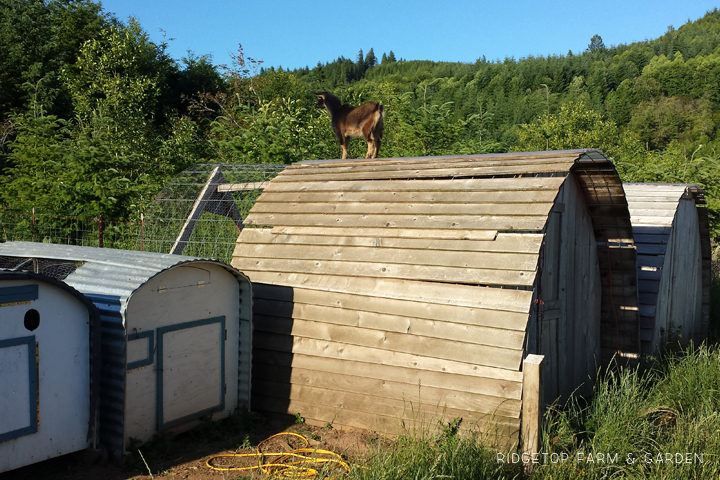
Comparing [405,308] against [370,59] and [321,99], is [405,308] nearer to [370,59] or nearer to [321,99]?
[321,99]

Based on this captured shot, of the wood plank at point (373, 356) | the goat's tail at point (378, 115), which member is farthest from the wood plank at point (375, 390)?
the goat's tail at point (378, 115)

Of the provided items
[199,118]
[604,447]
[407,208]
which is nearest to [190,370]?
[407,208]

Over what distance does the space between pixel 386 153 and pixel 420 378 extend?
37.4ft

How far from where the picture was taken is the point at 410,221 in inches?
265

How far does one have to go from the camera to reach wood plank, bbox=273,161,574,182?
6.40m

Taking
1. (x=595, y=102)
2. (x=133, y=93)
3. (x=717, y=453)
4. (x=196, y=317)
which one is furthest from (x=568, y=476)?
(x=595, y=102)

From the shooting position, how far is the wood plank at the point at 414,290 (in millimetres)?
5664

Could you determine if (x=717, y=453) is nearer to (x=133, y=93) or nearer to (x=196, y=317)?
(x=196, y=317)

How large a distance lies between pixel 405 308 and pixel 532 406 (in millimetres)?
1634

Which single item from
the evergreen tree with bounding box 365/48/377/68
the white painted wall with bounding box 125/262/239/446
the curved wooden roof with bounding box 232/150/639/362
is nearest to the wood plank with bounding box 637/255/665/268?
the curved wooden roof with bounding box 232/150/639/362

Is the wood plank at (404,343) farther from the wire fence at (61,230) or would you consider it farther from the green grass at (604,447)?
the wire fence at (61,230)

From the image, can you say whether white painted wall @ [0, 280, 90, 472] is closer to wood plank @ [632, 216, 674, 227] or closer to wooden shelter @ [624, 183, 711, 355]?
wooden shelter @ [624, 183, 711, 355]

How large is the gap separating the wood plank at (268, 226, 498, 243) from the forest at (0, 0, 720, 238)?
7122mm

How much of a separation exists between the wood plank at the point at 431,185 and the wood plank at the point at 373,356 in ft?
6.26
